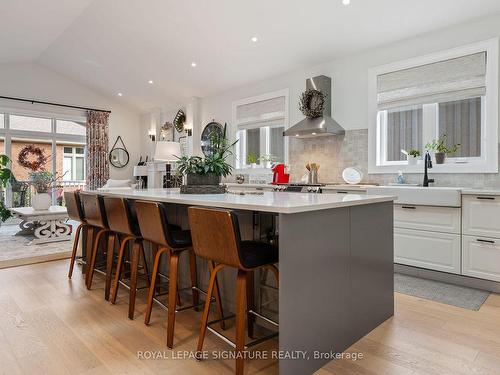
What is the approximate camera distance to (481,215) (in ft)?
9.75

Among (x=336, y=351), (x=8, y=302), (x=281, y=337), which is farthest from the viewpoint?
(x=8, y=302)

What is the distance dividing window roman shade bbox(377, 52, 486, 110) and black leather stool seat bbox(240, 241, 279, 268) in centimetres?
305

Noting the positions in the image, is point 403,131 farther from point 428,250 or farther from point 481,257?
point 481,257

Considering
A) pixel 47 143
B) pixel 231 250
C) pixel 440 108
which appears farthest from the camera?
pixel 47 143

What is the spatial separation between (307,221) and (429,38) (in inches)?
132

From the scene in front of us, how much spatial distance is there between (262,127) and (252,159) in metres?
0.60

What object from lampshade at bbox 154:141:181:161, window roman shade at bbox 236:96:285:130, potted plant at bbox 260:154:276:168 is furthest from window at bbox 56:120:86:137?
lampshade at bbox 154:141:181:161

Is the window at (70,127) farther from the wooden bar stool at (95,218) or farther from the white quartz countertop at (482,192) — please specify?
the white quartz countertop at (482,192)

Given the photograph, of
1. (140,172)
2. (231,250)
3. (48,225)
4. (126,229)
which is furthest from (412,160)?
(140,172)

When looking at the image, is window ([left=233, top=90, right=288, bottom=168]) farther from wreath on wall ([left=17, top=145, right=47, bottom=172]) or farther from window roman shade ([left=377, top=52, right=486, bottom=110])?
wreath on wall ([left=17, top=145, right=47, bottom=172])

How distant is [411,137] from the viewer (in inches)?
163

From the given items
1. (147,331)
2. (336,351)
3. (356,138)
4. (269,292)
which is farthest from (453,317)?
(356,138)

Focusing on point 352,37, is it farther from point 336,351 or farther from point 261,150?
point 336,351

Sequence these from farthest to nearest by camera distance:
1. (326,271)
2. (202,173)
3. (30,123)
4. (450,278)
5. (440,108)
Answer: (30,123)
(440,108)
(450,278)
(202,173)
(326,271)
